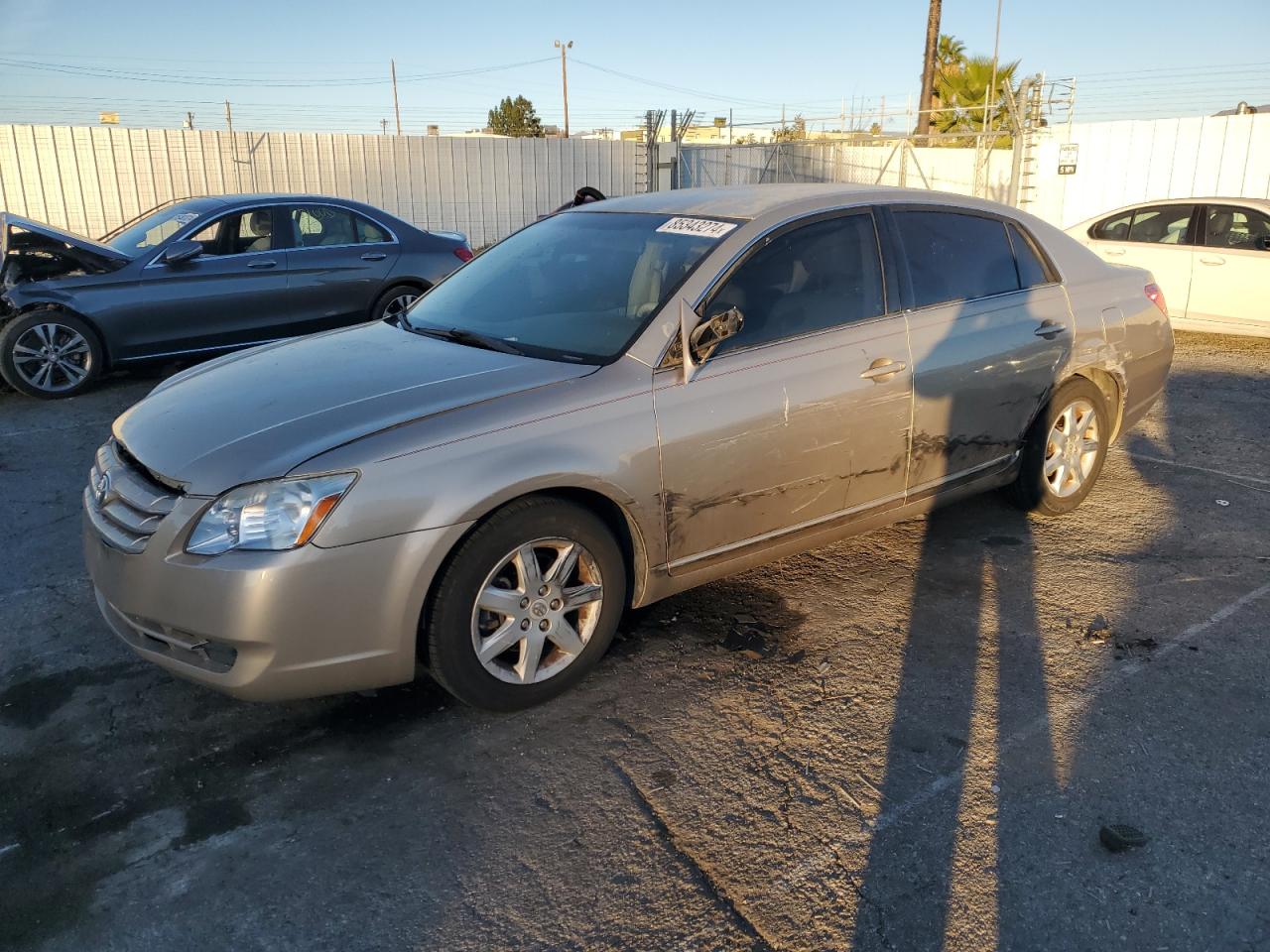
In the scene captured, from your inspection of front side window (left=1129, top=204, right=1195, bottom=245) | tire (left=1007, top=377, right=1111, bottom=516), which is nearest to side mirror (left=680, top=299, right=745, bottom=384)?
tire (left=1007, top=377, right=1111, bottom=516)

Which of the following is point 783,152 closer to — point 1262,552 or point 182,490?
point 1262,552

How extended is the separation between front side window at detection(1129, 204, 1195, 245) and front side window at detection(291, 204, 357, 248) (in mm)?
8311

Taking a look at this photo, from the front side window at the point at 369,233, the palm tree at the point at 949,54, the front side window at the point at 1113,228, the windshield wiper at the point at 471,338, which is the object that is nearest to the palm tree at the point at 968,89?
the palm tree at the point at 949,54

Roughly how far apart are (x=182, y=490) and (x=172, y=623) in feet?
1.33

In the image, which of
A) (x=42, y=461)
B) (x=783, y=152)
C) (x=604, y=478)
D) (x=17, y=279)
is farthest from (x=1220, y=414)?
(x=783, y=152)

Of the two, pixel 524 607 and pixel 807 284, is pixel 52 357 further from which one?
pixel 807 284

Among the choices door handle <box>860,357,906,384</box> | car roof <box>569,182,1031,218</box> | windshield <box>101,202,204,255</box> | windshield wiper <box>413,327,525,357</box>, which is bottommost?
door handle <box>860,357,906,384</box>

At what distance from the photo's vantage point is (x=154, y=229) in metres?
8.76

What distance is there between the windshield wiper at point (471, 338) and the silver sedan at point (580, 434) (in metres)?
0.02

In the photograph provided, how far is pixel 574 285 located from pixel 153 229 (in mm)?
6282

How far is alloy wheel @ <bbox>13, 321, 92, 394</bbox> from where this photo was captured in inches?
316

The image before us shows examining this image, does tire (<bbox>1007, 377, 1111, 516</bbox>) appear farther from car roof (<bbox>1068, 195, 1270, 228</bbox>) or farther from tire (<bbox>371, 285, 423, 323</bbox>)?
car roof (<bbox>1068, 195, 1270, 228</bbox>)

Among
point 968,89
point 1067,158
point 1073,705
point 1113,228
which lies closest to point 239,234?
point 1073,705

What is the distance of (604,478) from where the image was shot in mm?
3350
